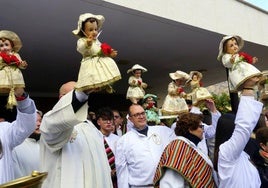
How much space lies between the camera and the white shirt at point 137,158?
398 cm

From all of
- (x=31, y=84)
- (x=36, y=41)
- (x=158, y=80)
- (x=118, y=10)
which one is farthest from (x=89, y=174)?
(x=158, y=80)

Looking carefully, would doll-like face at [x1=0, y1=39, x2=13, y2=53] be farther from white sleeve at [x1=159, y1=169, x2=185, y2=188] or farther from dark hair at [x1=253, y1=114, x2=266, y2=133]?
dark hair at [x1=253, y1=114, x2=266, y2=133]

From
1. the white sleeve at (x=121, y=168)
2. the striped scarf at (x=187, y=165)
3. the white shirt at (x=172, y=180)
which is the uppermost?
the striped scarf at (x=187, y=165)

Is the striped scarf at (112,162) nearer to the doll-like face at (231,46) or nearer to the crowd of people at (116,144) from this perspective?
the crowd of people at (116,144)

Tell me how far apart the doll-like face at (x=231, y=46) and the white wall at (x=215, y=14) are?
9.63 feet

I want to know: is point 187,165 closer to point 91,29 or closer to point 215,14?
point 91,29

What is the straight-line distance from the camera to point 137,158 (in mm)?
4035

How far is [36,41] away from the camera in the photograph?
7445mm

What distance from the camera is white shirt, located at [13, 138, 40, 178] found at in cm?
337

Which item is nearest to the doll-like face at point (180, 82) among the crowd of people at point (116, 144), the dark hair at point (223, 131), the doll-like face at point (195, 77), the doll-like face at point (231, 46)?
the doll-like face at point (195, 77)

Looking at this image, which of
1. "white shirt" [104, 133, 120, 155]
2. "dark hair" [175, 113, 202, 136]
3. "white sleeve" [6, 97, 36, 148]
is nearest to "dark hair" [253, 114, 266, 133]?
"dark hair" [175, 113, 202, 136]

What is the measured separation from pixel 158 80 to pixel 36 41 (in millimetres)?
6161

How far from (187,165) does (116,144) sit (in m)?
1.45

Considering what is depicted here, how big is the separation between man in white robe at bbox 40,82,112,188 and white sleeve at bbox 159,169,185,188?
0.60m
